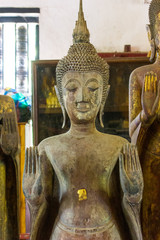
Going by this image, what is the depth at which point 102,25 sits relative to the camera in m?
4.34

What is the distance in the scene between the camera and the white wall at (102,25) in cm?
430

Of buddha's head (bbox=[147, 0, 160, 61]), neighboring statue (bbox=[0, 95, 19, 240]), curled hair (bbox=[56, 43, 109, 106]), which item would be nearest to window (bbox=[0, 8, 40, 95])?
buddha's head (bbox=[147, 0, 160, 61])

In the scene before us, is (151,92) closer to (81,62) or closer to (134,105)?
(134,105)

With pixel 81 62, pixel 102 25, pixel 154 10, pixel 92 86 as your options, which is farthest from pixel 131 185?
Result: pixel 102 25

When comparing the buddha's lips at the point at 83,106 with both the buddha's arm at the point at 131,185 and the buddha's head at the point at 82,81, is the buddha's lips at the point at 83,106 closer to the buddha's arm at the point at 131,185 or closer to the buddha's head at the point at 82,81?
the buddha's head at the point at 82,81

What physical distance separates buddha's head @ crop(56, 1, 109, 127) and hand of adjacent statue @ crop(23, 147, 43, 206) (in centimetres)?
26

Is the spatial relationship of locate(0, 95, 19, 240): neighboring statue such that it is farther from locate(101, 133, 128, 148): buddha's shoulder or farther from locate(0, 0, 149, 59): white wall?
locate(0, 0, 149, 59): white wall

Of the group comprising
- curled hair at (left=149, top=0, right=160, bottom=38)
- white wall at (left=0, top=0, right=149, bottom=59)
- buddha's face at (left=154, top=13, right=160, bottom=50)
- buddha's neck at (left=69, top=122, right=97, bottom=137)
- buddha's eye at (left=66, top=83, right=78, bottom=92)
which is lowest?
buddha's neck at (left=69, top=122, right=97, bottom=137)

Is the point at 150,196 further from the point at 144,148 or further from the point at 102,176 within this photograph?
the point at 102,176

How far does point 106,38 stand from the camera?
434cm

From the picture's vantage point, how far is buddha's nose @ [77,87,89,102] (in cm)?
141

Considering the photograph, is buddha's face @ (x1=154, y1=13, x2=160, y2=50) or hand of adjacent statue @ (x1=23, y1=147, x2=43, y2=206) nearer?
hand of adjacent statue @ (x1=23, y1=147, x2=43, y2=206)

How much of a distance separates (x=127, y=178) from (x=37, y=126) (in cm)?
206

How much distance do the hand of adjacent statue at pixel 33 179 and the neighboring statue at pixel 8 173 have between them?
32 centimetres
